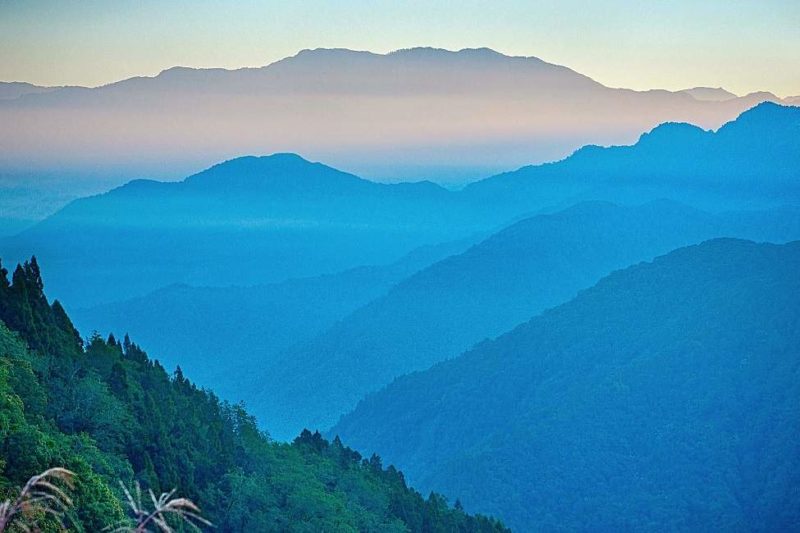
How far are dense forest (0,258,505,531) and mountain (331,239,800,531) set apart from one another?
4922 cm

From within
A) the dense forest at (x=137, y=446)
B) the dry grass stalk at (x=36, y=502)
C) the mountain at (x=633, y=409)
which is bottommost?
the dry grass stalk at (x=36, y=502)

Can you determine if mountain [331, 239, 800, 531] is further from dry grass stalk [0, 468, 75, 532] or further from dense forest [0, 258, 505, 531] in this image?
dry grass stalk [0, 468, 75, 532]

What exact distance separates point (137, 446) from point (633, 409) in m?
92.4

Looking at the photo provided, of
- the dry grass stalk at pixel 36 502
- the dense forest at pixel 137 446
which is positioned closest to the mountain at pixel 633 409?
the dense forest at pixel 137 446

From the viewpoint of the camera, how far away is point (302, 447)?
54.5 m

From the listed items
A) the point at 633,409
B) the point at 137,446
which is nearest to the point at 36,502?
the point at 137,446

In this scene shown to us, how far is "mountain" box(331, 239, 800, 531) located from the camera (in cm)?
9595

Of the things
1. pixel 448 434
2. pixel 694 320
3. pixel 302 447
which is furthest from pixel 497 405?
pixel 302 447

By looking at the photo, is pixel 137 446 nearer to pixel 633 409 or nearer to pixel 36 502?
pixel 36 502

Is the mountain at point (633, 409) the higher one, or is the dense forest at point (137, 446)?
the mountain at point (633, 409)

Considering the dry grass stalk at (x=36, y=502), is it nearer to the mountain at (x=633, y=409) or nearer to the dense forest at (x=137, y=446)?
the dense forest at (x=137, y=446)

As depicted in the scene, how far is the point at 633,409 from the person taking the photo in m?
114

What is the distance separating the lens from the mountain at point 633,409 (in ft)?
315

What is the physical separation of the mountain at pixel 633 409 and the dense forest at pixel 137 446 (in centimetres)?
4922
